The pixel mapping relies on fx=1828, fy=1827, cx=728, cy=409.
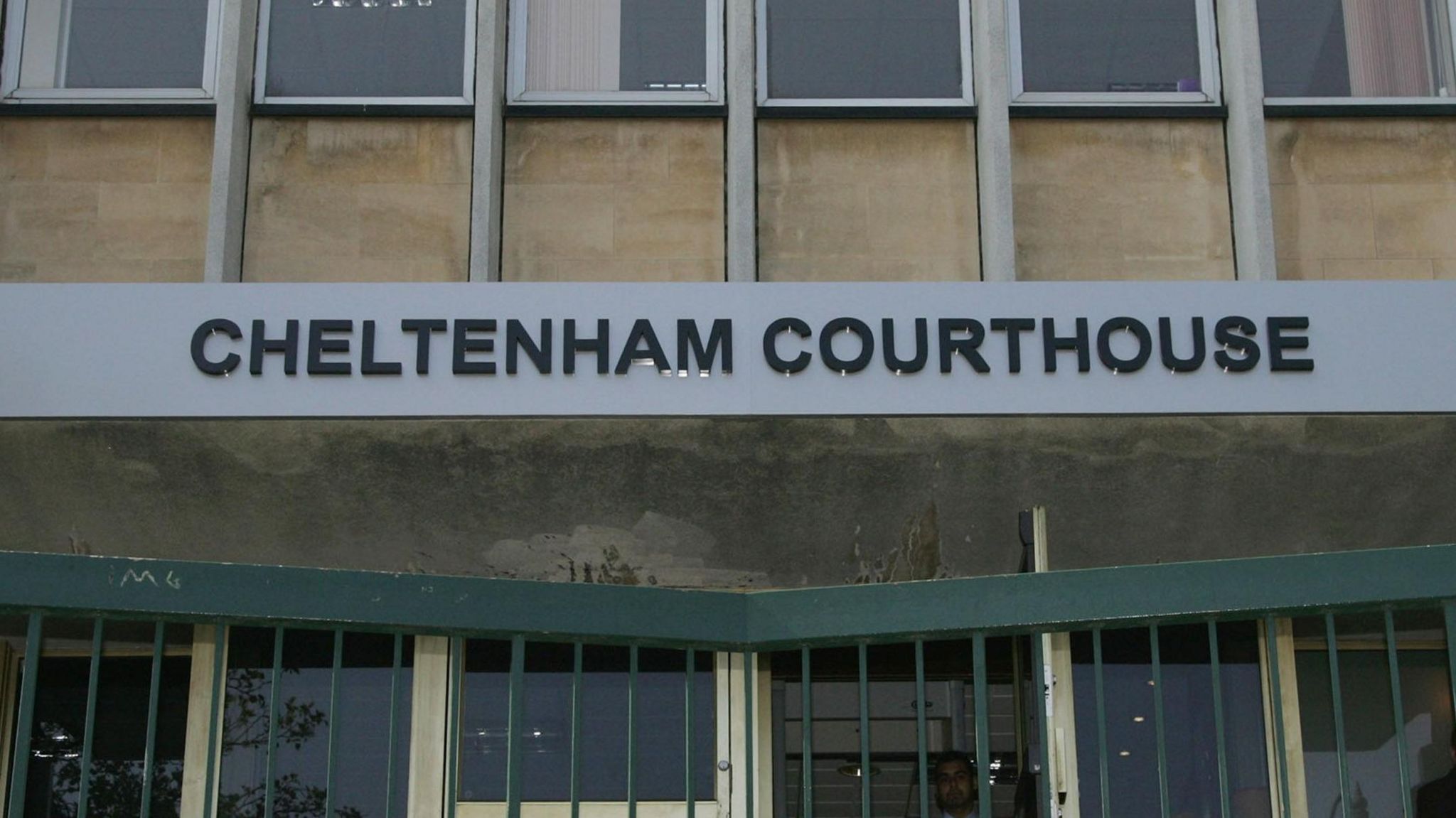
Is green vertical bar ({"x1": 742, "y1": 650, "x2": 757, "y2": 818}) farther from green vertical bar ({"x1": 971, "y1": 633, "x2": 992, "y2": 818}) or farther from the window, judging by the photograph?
the window

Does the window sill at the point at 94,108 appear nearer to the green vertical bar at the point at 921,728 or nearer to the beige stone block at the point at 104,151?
the beige stone block at the point at 104,151

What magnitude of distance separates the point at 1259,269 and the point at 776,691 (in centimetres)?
327

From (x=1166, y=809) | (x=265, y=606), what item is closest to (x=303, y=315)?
(x=265, y=606)

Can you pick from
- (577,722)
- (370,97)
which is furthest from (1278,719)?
(370,97)

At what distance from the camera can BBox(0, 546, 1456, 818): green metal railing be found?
6.34m

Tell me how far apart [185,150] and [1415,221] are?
257 inches

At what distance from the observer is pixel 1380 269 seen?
9.59 meters

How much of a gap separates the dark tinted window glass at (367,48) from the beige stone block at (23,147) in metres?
1.22

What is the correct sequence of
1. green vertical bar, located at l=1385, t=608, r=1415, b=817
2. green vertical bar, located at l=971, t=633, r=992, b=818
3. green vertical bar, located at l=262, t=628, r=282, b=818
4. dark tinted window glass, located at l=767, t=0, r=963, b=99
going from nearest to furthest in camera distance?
green vertical bar, located at l=1385, t=608, r=1415, b=817, green vertical bar, located at l=262, t=628, r=282, b=818, green vertical bar, located at l=971, t=633, r=992, b=818, dark tinted window glass, located at l=767, t=0, r=963, b=99

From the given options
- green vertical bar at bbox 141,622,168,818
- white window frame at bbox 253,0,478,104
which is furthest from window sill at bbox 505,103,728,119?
Answer: green vertical bar at bbox 141,622,168,818

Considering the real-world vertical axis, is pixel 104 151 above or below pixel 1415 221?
above

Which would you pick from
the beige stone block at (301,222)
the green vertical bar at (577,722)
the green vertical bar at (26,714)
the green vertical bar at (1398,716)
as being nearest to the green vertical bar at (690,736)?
the green vertical bar at (577,722)

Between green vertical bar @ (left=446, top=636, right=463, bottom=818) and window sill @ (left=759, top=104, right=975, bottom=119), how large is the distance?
150 inches

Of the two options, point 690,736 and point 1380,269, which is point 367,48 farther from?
point 1380,269
